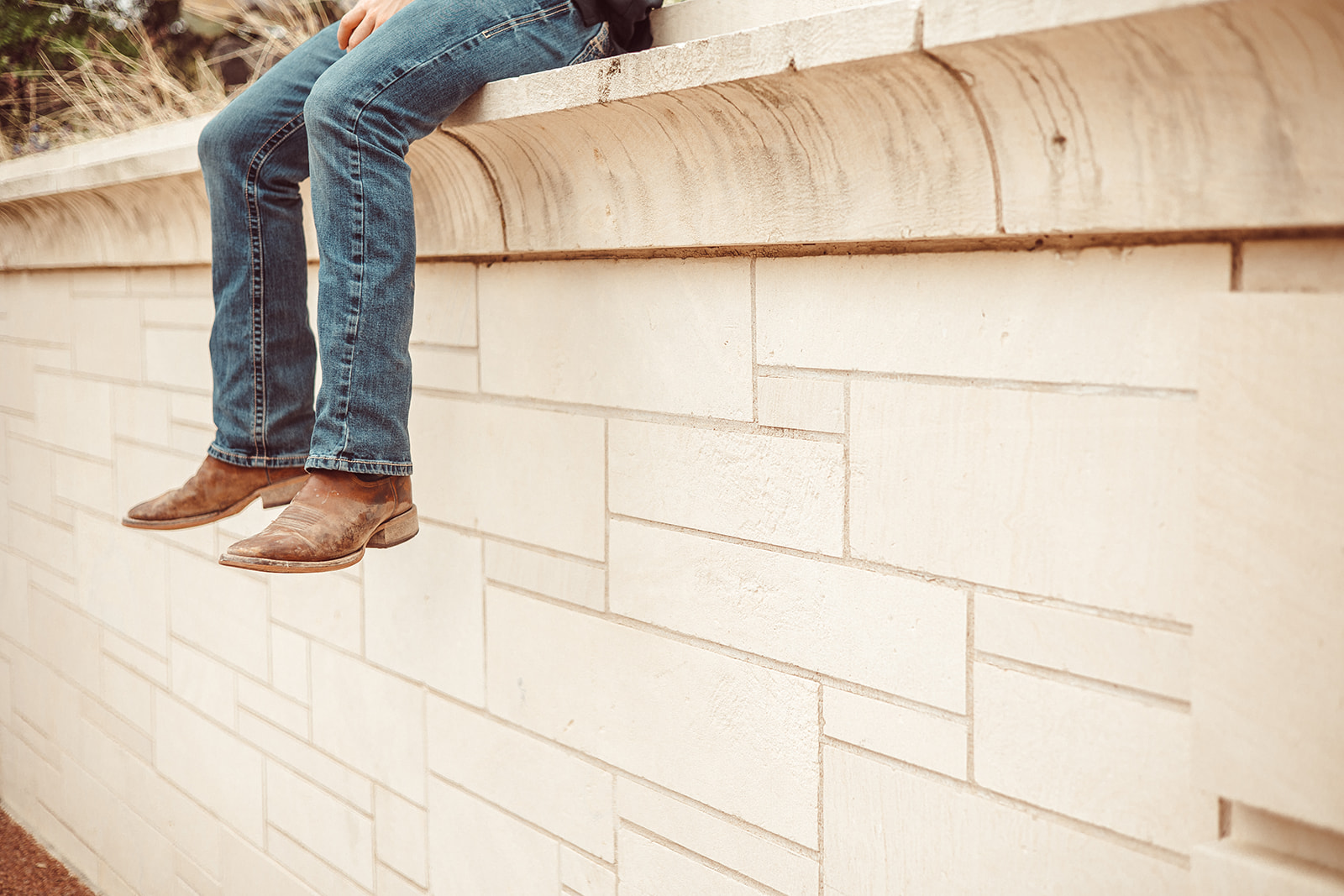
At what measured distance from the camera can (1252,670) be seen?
0.93 m

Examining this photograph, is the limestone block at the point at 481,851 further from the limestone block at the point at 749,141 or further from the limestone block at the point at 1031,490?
the limestone block at the point at 749,141

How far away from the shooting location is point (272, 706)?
244 centimetres

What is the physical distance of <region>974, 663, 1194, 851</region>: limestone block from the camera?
102cm

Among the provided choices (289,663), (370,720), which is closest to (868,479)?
(370,720)

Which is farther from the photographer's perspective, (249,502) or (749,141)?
(249,502)

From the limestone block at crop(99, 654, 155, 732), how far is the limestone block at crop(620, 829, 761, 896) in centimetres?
193

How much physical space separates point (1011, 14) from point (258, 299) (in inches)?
49.7

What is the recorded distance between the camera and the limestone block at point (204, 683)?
2.60 meters

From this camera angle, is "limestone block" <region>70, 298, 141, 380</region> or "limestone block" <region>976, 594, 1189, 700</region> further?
"limestone block" <region>70, 298, 141, 380</region>

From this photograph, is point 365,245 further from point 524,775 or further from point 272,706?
point 272,706

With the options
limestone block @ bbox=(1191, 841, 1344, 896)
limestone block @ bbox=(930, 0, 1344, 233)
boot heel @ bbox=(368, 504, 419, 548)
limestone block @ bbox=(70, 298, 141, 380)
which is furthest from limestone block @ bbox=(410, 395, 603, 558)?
limestone block @ bbox=(70, 298, 141, 380)

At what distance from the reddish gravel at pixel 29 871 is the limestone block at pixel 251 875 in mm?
1108

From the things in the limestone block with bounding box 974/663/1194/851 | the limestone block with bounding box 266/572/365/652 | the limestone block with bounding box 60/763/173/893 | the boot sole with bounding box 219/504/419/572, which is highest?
the boot sole with bounding box 219/504/419/572

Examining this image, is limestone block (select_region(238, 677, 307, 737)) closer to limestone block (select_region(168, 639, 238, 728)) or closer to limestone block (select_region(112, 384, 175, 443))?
limestone block (select_region(168, 639, 238, 728))
